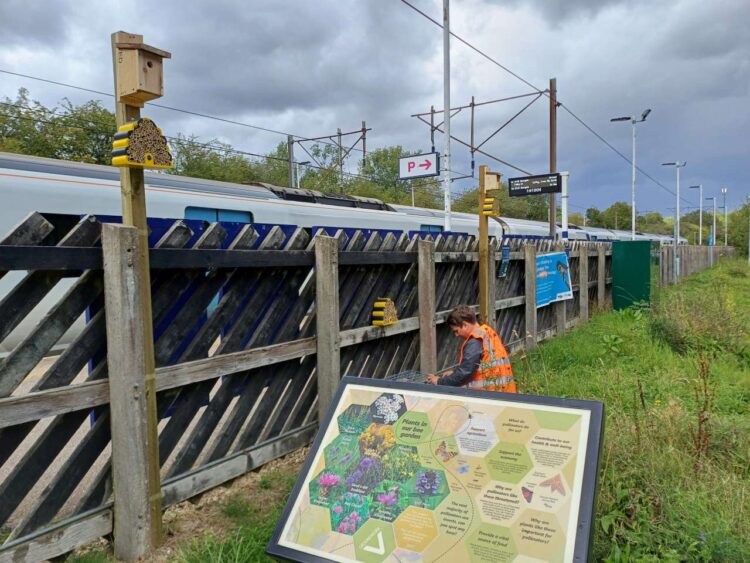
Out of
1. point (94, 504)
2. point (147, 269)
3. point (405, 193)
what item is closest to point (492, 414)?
point (147, 269)

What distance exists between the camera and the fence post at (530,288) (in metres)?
8.91

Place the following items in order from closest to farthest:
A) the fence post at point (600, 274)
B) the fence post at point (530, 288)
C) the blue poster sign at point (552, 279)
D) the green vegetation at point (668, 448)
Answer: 1. the green vegetation at point (668, 448)
2. the fence post at point (530, 288)
3. the blue poster sign at point (552, 279)
4. the fence post at point (600, 274)

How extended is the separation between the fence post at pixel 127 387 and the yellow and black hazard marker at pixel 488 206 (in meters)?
5.29

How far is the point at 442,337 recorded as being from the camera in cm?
660

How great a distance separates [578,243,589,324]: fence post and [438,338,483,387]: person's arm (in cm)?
766

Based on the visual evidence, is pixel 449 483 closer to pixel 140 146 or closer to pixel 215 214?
pixel 140 146

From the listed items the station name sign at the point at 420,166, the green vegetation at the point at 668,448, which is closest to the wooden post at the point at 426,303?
the green vegetation at the point at 668,448

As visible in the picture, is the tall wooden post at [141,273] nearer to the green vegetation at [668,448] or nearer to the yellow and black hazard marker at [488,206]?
the green vegetation at [668,448]

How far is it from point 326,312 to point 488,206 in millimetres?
3765

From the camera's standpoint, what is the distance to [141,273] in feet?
9.65

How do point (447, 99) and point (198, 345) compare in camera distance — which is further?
point (447, 99)

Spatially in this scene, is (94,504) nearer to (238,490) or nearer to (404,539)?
(238,490)

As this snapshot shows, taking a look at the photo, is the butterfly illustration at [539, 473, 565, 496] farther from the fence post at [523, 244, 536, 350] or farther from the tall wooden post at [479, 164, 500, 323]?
the fence post at [523, 244, 536, 350]

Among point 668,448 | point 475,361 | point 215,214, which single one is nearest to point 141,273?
point 475,361
